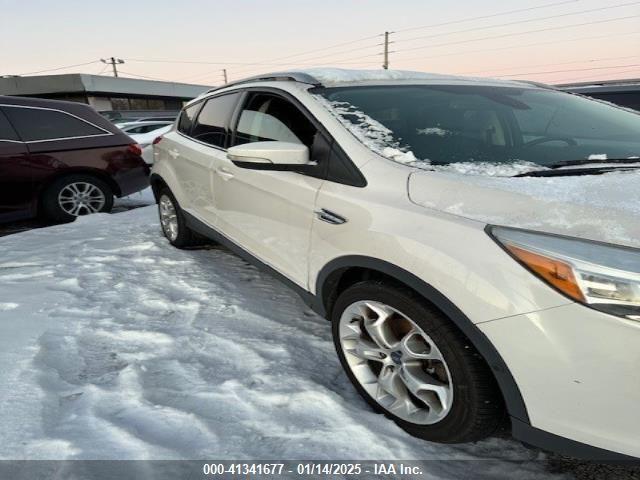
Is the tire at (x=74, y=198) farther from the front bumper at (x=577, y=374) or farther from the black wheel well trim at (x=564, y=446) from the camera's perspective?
the black wheel well trim at (x=564, y=446)

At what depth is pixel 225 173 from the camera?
9.66 ft

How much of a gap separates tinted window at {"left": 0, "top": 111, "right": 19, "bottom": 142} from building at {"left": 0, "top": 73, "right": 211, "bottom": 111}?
33.5 metres

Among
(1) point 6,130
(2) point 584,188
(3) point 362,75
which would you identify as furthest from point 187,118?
(2) point 584,188

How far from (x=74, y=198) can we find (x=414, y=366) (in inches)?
198

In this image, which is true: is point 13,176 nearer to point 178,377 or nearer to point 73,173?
point 73,173

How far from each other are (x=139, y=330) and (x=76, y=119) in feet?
13.0

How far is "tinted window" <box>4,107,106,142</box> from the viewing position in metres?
5.00

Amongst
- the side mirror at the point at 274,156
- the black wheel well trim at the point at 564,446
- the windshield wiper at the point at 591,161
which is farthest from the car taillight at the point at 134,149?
the black wheel well trim at the point at 564,446

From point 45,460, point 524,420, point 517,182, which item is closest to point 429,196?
point 517,182

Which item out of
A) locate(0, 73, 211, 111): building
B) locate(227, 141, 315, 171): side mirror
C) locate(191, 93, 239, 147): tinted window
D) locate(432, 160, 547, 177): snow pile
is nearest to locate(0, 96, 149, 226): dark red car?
locate(191, 93, 239, 147): tinted window

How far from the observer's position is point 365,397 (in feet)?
6.54

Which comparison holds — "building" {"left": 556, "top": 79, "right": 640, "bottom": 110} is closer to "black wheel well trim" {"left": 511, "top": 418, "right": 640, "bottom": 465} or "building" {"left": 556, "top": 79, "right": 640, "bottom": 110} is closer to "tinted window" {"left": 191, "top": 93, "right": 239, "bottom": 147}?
"tinted window" {"left": 191, "top": 93, "right": 239, "bottom": 147}

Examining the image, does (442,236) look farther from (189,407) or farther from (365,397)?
(189,407)

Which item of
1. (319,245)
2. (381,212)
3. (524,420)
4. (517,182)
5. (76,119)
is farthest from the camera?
(76,119)
